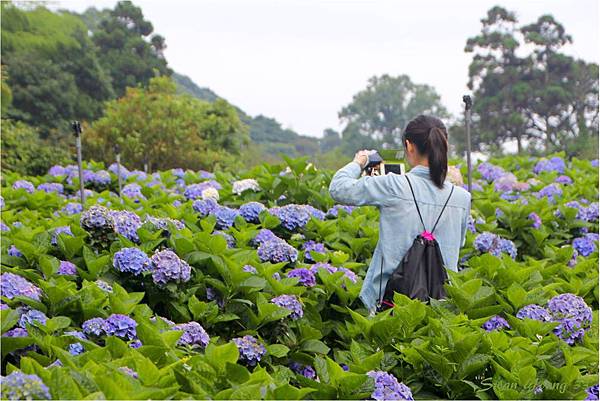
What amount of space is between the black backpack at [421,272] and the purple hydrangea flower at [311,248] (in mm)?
735

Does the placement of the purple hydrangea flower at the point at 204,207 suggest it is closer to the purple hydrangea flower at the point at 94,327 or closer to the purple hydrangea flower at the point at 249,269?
the purple hydrangea flower at the point at 249,269

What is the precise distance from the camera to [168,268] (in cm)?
275

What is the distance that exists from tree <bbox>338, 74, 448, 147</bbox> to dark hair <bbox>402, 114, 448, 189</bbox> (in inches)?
1694

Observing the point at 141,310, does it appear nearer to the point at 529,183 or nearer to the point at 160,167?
the point at 529,183

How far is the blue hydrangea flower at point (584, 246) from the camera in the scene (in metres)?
4.40

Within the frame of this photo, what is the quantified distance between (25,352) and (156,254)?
0.67 metres

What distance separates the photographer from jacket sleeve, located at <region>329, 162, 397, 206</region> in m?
2.86

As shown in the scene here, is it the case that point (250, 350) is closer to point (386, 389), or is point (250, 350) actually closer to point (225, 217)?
point (386, 389)

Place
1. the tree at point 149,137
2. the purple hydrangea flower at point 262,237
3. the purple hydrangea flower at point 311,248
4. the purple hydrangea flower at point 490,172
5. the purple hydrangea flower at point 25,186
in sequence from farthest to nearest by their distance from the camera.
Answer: the tree at point 149,137
the purple hydrangea flower at point 490,172
the purple hydrangea flower at point 25,186
the purple hydrangea flower at point 311,248
the purple hydrangea flower at point 262,237

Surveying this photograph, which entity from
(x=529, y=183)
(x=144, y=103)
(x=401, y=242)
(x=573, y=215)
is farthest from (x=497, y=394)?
(x=144, y=103)

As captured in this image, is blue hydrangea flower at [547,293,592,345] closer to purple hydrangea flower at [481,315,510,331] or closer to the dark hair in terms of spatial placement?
purple hydrangea flower at [481,315,510,331]

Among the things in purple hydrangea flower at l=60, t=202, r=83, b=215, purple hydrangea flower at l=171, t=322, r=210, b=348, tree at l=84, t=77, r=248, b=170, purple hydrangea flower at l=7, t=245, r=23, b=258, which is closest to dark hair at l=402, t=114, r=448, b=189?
purple hydrangea flower at l=171, t=322, r=210, b=348

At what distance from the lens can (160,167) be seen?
13133 millimetres

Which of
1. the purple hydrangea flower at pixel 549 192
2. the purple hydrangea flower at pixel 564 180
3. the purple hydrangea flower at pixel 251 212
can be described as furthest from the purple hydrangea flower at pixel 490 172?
the purple hydrangea flower at pixel 251 212
